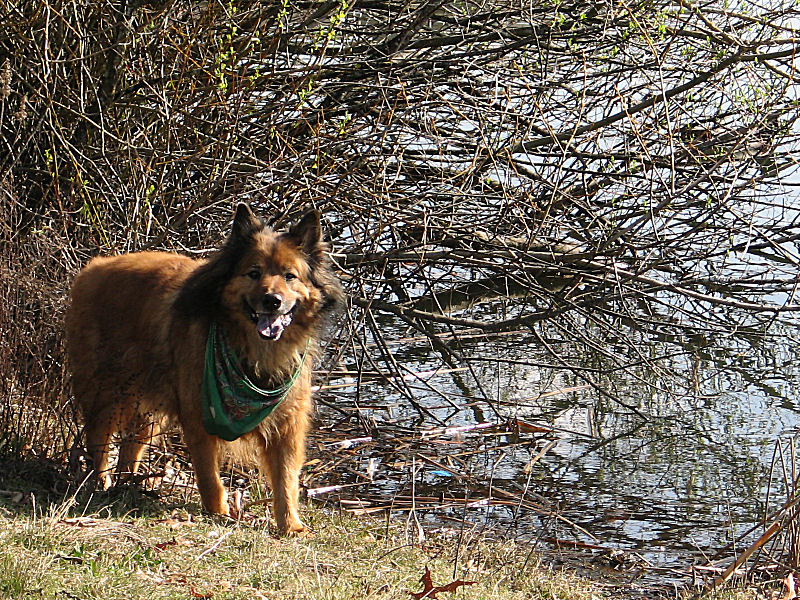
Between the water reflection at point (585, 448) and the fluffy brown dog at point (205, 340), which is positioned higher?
the fluffy brown dog at point (205, 340)

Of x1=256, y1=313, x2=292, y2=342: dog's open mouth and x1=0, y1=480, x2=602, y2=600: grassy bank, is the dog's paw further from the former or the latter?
x1=256, y1=313, x2=292, y2=342: dog's open mouth

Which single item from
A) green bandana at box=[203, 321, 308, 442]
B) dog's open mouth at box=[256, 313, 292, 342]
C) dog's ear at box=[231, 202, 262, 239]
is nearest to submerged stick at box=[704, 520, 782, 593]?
green bandana at box=[203, 321, 308, 442]

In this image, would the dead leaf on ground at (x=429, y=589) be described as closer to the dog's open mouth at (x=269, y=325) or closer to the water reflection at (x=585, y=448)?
the water reflection at (x=585, y=448)

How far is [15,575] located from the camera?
358cm

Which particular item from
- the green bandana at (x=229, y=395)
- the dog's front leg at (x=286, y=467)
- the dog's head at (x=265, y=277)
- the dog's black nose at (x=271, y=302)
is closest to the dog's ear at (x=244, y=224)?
the dog's head at (x=265, y=277)

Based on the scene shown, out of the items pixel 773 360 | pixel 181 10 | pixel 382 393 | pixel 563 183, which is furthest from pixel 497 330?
pixel 773 360

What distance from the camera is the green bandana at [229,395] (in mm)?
5613

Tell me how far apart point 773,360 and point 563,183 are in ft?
16.2

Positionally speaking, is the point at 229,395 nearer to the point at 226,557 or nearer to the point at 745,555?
the point at 226,557

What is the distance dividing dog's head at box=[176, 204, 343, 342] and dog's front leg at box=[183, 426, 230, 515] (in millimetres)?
761

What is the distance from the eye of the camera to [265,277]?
5.58 m


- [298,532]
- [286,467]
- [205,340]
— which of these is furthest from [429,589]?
[205,340]

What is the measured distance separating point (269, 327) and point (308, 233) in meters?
0.68

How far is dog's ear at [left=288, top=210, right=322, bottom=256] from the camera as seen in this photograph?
5766mm
